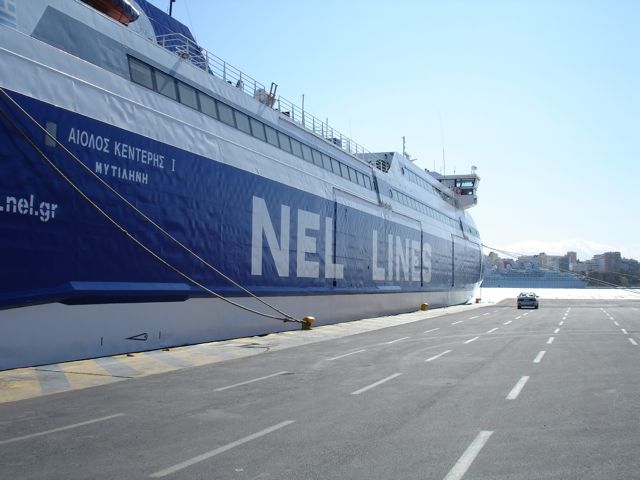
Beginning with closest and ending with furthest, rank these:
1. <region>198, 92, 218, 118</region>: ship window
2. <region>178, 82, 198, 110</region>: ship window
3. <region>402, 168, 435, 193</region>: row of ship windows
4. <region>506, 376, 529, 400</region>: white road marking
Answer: <region>506, 376, 529, 400</region>: white road marking, <region>178, 82, 198, 110</region>: ship window, <region>198, 92, 218, 118</region>: ship window, <region>402, 168, 435, 193</region>: row of ship windows

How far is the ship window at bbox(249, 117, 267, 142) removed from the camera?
2638 cm

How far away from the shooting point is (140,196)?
60.0ft

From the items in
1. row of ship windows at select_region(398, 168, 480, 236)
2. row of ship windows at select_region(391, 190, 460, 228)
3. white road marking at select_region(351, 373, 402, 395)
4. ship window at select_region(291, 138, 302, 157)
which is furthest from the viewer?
row of ship windows at select_region(398, 168, 480, 236)

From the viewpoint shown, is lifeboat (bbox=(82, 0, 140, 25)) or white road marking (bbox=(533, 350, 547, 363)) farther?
lifeboat (bbox=(82, 0, 140, 25))

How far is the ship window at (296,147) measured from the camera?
30.4 metres

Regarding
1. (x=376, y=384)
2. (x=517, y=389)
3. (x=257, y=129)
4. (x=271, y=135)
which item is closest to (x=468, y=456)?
(x=517, y=389)

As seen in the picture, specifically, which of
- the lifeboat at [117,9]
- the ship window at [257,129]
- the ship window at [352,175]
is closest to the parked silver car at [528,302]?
the ship window at [352,175]

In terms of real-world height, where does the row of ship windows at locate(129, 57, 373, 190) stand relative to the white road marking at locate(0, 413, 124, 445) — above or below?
above

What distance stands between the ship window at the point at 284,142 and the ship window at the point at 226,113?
4588 millimetres

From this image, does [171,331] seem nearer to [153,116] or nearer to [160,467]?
[153,116]

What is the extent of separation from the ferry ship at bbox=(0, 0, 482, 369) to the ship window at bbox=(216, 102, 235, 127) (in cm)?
14

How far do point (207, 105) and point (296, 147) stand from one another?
27.7ft

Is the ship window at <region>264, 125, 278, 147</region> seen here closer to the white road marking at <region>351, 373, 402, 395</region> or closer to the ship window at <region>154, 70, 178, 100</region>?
the ship window at <region>154, 70, 178, 100</region>

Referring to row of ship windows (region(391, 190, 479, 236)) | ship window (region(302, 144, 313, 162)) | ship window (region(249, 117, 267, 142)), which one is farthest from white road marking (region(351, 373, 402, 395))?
row of ship windows (region(391, 190, 479, 236))
